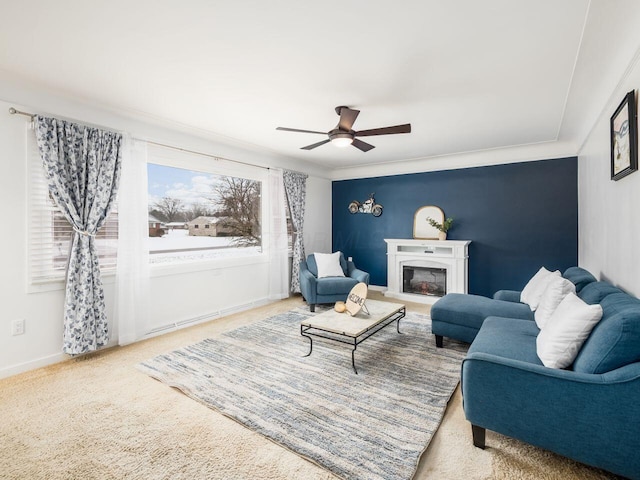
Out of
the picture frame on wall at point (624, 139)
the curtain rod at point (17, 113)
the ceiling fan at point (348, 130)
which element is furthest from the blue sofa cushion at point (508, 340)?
the curtain rod at point (17, 113)

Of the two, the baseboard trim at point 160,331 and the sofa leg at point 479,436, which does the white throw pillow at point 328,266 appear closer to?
the baseboard trim at point 160,331

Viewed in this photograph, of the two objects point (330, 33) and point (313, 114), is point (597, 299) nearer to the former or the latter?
point (330, 33)

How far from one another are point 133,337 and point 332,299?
103 inches

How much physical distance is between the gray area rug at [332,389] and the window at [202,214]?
1385mm

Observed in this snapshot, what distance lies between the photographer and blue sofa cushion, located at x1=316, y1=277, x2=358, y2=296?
486 cm

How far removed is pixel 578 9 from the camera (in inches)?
72.2

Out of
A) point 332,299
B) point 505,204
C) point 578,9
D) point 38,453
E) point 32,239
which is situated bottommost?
point 38,453

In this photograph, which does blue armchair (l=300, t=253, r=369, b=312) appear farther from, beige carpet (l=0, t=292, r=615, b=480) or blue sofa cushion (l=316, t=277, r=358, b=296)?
beige carpet (l=0, t=292, r=615, b=480)

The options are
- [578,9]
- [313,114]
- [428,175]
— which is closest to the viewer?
[578,9]

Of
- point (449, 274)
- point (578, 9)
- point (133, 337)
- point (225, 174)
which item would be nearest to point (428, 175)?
point (449, 274)

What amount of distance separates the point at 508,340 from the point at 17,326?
13.4 feet

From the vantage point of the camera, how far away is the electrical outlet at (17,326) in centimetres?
282

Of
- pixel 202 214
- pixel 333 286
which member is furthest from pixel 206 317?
pixel 333 286

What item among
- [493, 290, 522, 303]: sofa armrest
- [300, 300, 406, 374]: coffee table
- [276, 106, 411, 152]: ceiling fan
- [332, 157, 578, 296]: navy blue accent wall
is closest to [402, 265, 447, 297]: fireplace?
[332, 157, 578, 296]: navy blue accent wall
